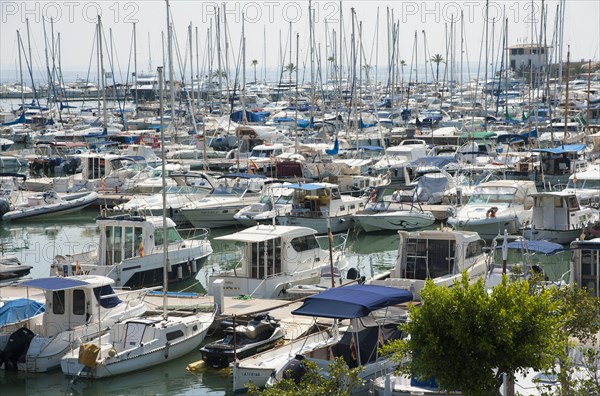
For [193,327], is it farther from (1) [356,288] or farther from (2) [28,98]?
(2) [28,98]

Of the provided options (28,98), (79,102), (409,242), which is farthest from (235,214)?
(28,98)

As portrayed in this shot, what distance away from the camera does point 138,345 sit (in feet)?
83.2

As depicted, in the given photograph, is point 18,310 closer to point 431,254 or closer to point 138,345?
point 138,345

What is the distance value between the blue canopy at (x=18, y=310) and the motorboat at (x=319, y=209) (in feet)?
51.7

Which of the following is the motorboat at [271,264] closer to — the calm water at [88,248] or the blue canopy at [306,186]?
the calm water at [88,248]

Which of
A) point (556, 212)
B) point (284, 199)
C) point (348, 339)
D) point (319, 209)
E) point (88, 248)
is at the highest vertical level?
point (556, 212)

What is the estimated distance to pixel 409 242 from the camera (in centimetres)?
2936

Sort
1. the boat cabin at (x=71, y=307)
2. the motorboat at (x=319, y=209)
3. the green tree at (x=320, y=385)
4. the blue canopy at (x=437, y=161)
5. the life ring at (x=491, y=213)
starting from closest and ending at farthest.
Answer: the green tree at (x=320, y=385), the boat cabin at (x=71, y=307), the life ring at (x=491, y=213), the motorboat at (x=319, y=209), the blue canopy at (x=437, y=161)

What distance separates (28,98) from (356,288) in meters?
141

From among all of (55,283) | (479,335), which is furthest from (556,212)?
(479,335)

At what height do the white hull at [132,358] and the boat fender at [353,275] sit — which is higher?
the boat fender at [353,275]

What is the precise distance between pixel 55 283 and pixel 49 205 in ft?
82.2

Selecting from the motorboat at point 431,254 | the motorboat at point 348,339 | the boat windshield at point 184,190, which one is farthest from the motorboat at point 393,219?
the motorboat at point 348,339

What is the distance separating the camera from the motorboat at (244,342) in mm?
24766
